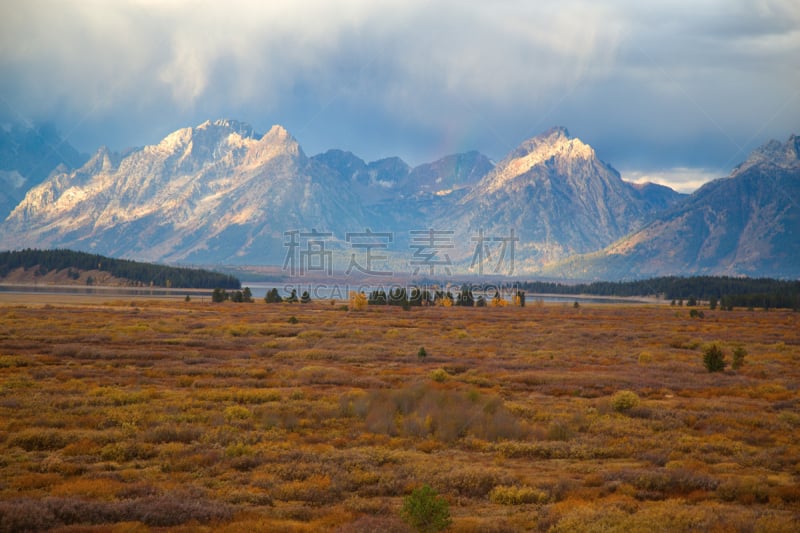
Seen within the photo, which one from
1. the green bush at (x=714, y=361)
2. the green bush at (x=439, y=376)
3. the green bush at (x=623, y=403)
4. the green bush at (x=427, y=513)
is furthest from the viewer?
the green bush at (x=714, y=361)

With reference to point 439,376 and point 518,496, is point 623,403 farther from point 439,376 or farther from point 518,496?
point 518,496

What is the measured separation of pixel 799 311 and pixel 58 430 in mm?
177120

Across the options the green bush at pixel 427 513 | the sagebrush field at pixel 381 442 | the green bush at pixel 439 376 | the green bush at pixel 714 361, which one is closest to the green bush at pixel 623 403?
the sagebrush field at pixel 381 442

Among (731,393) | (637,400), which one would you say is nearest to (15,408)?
(637,400)

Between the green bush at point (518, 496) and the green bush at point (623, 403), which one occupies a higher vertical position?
the green bush at point (623, 403)

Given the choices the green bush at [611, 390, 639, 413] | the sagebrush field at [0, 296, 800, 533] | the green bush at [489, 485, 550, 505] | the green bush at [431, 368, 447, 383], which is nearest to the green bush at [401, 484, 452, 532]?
the sagebrush field at [0, 296, 800, 533]

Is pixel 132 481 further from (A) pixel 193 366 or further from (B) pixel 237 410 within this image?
(A) pixel 193 366

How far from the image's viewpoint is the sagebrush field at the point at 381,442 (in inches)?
612

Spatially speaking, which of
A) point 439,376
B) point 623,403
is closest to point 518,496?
point 623,403

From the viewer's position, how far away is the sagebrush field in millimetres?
15555

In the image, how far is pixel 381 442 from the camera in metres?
24.1

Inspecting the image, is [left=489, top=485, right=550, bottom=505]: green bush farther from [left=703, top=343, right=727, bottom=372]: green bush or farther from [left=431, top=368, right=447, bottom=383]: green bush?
[left=703, top=343, right=727, bottom=372]: green bush

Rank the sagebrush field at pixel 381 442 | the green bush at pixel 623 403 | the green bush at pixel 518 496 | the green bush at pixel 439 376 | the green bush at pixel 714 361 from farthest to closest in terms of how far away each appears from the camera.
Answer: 1. the green bush at pixel 714 361
2. the green bush at pixel 439 376
3. the green bush at pixel 623 403
4. the green bush at pixel 518 496
5. the sagebrush field at pixel 381 442

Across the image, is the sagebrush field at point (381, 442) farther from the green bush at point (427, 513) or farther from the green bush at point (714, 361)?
the green bush at point (714, 361)
